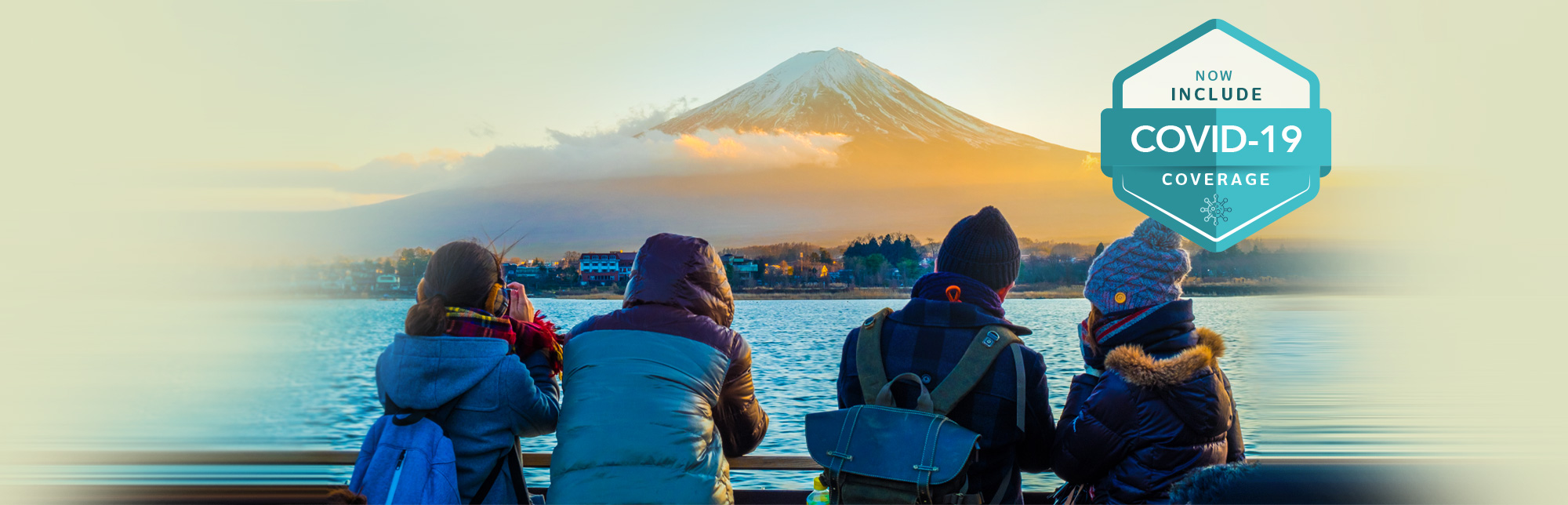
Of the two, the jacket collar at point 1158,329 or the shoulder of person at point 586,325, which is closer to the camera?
the jacket collar at point 1158,329

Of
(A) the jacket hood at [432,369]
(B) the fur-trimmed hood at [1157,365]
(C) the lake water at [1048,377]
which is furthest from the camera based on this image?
(C) the lake water at [1048,377]

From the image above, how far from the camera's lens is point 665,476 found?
6.26ft

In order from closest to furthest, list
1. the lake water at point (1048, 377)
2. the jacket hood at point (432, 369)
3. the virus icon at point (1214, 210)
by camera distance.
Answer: the jacket hood at point (432, 369) < the virus icon at point (1214, 210) < the lake water at point (1048, 377)

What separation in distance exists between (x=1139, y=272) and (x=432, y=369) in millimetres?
1800

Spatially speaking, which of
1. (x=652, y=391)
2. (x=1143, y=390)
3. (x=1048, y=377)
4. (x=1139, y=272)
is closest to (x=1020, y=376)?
(x=1143, y=390)

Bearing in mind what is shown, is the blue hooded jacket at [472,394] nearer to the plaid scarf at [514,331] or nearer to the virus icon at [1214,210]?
the plaid scarf at [514,331]

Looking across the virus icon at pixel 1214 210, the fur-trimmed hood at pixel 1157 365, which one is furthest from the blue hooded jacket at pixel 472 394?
the virus icon at pixel 1214 210

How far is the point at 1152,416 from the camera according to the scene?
1.81 m

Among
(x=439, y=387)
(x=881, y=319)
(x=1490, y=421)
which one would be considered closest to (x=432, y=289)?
(x=439, y=387)

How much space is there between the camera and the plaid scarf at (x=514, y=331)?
2.04 metres

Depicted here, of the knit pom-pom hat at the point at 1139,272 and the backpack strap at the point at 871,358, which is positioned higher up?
the knit pom-pom hat at the point at 1139,272

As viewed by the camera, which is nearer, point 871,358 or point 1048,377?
point 871,358

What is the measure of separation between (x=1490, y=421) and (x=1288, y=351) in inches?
327

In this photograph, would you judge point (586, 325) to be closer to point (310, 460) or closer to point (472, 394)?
point (472, 394)
